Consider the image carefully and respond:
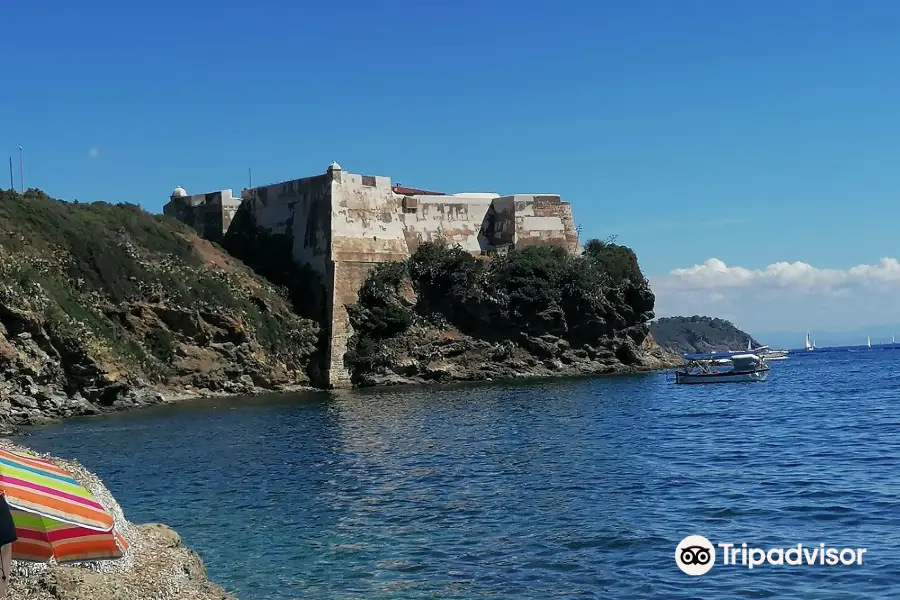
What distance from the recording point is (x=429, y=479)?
18.5 m

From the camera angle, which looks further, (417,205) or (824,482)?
(417,205)

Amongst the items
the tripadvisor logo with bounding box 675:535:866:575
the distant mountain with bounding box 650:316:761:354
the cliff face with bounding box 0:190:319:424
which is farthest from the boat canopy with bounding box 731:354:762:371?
the distant mountain with bounding box 650:316:761:354

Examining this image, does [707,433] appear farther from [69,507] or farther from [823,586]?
[69,507]

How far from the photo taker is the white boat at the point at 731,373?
1857 inches

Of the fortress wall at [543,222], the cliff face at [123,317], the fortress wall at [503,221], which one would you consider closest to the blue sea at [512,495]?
the cliff face at [123,317]

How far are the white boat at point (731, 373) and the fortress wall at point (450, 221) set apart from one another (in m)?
16.5

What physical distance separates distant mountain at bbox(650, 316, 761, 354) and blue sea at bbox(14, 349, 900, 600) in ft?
424

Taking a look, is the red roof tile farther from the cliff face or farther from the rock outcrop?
the rock outcrop

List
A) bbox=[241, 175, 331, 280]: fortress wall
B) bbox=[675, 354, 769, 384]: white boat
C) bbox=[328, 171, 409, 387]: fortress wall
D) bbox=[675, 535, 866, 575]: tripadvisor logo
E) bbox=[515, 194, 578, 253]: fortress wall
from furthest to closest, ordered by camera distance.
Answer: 1. bbox=[515, 194, 578, 253]: fortress wall
2. bbox=[241, 175, 331, 280]: fortress wall
3. bbox=[328, 171, 409, 387]: fortress wall
4. bbox=[675, 354, 769, 384]: white boat
5. bbox=[675, 535, 866, 575]: tripadvisor logo

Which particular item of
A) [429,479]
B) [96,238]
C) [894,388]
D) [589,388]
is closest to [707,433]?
[429,479]

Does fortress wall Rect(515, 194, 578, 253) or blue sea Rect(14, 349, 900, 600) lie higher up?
fortress wall Rect(515, 194, 578, 253)

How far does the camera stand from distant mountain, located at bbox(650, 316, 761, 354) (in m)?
160

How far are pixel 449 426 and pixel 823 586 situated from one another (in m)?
18.4

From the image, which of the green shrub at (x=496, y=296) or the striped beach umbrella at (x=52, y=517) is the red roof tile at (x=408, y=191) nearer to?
the green shrub at (x=496, y=296)
